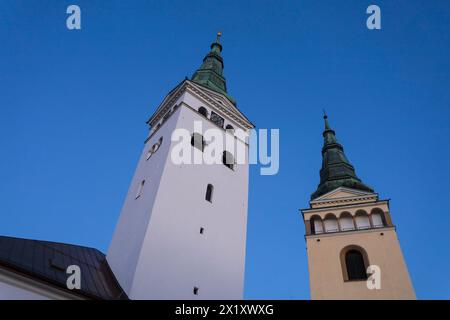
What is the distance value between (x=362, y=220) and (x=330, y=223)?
1.73 metres

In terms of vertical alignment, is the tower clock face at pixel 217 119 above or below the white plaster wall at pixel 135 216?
above

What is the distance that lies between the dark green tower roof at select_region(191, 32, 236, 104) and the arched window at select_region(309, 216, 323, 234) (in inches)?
348

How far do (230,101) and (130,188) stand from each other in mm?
8663

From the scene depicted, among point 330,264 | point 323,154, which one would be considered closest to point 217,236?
point 330,264

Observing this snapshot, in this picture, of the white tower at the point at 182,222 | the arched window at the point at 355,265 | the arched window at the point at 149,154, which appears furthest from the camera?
the arched window at the point at 149,154

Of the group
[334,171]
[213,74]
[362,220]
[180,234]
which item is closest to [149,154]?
[180,234]

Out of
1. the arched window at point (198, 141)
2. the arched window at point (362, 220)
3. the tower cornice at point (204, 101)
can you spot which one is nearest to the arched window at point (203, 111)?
the tower cornice at point (204, 101)

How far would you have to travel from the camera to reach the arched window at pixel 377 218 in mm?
20663

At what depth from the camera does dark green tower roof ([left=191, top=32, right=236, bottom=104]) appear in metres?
24.6

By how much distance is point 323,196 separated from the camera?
2327 centimetres

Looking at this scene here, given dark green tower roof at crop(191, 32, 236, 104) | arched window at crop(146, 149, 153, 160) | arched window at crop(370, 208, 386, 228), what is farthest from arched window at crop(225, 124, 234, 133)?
arched window at crop(370, 208, 386, 228)

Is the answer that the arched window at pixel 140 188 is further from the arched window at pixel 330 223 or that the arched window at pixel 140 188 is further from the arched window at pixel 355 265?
the arched window at pixel 355 265

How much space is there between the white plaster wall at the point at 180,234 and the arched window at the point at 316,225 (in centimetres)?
512
